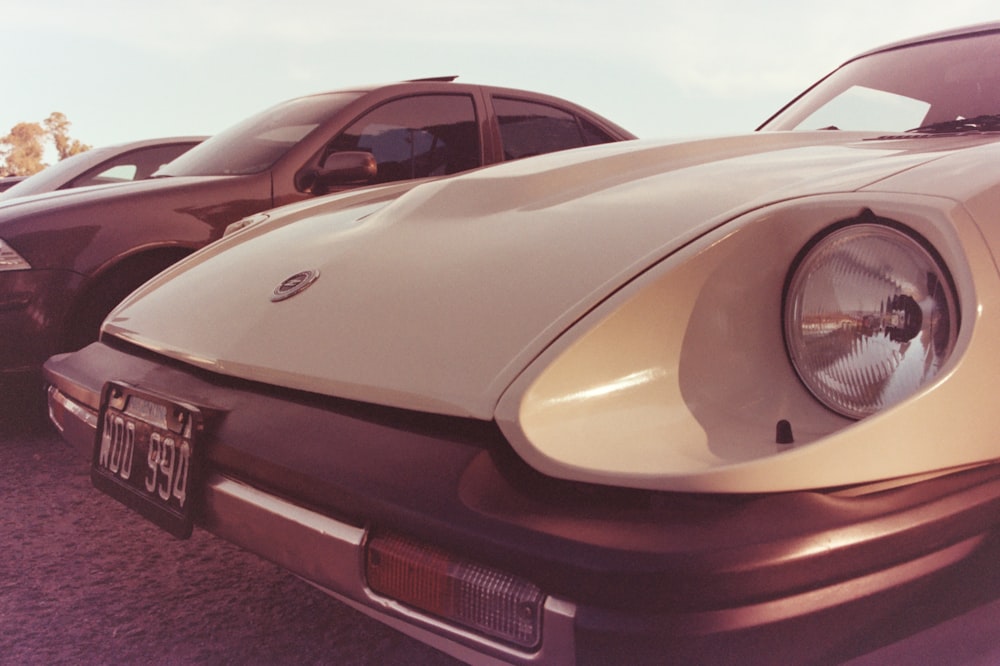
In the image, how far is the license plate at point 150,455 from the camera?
150 cm

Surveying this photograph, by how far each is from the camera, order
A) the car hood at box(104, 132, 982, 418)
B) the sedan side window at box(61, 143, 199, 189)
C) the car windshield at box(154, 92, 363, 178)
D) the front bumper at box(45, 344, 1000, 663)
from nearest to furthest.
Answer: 1. the front bumper at box(45, 344, 1000, 663)
2. the car hood at box(104, 132, 982, 418)
3. the car windshield at box(154, 92, 363, 178)
4. the sedan side window at box(61, 143, 199, 189)

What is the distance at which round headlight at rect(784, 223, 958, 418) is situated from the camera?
1.14 m

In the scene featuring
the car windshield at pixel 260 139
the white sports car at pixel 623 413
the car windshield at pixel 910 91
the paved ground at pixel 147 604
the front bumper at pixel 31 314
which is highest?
the car windshield at pixel 910 91

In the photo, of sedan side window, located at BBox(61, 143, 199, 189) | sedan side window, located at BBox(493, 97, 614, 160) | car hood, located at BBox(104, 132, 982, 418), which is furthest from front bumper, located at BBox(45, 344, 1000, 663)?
sedan side window, located at BBox(61, 143, 199, 189)

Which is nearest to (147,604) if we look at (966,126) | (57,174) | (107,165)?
(966,126)

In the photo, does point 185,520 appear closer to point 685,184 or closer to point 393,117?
point 685,184

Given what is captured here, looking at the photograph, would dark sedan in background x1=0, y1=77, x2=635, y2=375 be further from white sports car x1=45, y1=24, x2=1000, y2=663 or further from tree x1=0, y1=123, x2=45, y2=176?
tree x1=0, y1=123, x2=45, y2=176

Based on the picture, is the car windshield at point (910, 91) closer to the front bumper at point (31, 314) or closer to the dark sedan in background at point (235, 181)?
the dark sedan in background at point (235, 181)

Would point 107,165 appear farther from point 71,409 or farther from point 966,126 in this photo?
point 966,126

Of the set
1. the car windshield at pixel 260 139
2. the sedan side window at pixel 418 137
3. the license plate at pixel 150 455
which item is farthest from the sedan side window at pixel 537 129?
the license plate at pixel 150 455

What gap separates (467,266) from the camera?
5.09 ft

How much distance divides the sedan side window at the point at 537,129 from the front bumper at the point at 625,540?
10.1ft

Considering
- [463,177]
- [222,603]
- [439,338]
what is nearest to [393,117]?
[463,177]

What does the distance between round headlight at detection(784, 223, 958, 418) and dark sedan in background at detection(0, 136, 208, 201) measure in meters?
4.27
